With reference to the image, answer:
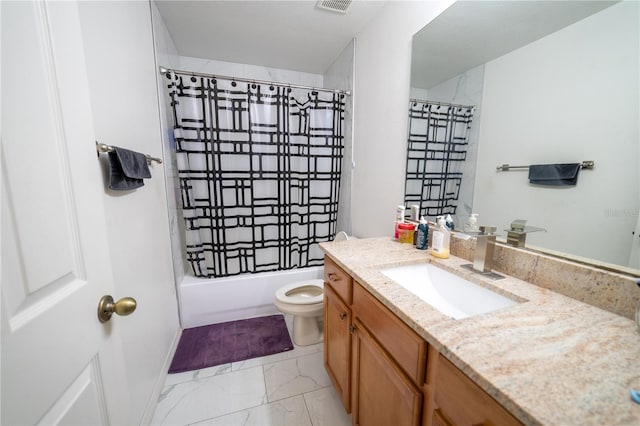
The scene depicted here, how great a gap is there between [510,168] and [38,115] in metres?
1.39

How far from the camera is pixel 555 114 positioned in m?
0.81

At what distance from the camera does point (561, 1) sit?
786mm

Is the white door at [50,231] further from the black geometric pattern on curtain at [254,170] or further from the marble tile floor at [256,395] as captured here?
the black geometric pattern on curtain at [254,170]

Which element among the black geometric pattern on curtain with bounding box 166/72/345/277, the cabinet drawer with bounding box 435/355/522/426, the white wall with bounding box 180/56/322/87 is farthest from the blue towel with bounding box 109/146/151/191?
the white wall with bounding box 180/56/322/87

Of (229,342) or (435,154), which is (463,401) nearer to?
(435,154)

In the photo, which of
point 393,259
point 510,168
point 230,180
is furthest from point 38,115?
point 230,180

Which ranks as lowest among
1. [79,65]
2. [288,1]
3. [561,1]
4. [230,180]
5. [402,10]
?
[230,180]

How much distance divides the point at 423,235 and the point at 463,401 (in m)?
0.82

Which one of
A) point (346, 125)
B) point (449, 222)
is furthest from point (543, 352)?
point (346, 125)

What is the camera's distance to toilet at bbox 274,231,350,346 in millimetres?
1684

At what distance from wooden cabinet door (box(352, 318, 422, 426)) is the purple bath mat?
0.89 meters

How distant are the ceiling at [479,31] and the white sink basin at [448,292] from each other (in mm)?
925

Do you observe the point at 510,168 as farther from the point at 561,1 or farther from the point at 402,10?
the point at 402,10

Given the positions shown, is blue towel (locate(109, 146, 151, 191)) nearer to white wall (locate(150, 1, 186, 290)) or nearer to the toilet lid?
white wall (locate(150, 1, 186, 290))
